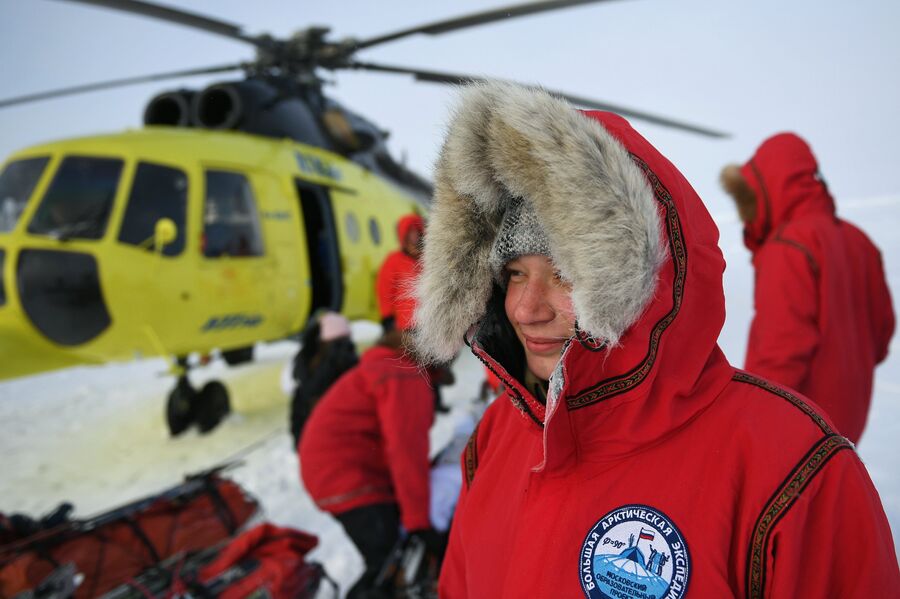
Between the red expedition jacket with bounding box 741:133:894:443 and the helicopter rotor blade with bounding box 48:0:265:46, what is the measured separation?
4906 millimetres

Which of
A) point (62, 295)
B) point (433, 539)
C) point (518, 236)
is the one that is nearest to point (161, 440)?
point (62, 295)

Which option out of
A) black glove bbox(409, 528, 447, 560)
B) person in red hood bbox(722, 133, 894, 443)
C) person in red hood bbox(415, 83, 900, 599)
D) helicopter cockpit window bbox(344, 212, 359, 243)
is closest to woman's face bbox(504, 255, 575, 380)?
person in red hood bbox(415, 83, 900, 599)

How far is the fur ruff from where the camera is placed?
0.92 m

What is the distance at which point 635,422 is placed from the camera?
0.94 m

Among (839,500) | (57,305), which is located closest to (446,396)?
(57,305)

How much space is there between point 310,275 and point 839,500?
19.0 feet

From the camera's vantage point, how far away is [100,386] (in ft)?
26.3

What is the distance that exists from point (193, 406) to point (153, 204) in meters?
2.30

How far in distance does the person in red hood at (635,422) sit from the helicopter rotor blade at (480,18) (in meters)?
3.91

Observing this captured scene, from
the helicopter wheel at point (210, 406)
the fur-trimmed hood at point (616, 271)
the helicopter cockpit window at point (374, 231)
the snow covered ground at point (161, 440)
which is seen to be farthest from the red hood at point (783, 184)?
the helicopter wheel at point (210, 406)

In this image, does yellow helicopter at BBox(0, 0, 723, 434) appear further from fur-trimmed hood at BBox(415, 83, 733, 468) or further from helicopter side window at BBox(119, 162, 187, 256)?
fur-trimmed hood at BBox(415, 83, 733, 468)

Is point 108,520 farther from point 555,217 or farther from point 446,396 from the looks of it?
point 446,396

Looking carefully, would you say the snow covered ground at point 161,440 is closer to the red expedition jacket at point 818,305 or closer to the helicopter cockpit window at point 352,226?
the red expedition jacket at point 818,305

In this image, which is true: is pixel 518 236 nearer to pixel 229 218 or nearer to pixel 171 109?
pixel 229 218
